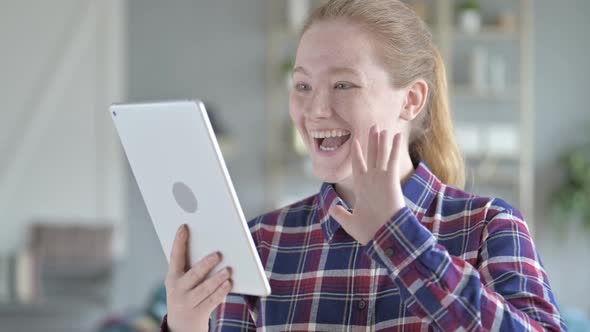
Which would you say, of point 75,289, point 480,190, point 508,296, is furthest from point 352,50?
point 480,190

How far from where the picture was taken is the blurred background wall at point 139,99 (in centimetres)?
612

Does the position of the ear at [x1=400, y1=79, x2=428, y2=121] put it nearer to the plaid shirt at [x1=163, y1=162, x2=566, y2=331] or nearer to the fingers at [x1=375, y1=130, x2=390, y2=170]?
the plaid shirt at [x1=163, y1=162, x2=566, y2=331]

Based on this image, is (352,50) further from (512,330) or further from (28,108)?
(28,108)

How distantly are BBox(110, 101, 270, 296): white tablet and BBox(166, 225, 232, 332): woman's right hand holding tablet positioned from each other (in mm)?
13

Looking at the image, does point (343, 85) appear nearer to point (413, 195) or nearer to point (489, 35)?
point (413, 195)

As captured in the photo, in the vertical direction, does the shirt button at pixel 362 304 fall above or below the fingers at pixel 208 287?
below

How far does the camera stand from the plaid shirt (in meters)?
1.09

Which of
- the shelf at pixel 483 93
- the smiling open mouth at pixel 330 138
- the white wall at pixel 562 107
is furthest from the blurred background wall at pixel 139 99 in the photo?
the smiling open mouth at pixel 330 138

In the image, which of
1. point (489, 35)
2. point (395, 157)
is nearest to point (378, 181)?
point (395, 157)

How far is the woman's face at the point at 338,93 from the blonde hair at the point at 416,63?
0.09ft

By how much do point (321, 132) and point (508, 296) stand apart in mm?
395

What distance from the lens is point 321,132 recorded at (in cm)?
137

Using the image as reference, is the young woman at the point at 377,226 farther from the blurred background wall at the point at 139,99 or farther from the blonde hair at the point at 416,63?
the blurred background wall at the point at 139,99

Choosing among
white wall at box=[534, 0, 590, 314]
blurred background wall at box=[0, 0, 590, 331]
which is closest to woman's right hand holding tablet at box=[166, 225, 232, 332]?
blurred background wall at box=[0, 0, 590, 331]
